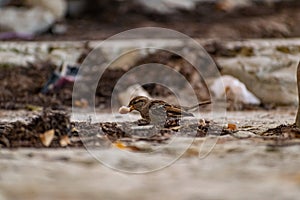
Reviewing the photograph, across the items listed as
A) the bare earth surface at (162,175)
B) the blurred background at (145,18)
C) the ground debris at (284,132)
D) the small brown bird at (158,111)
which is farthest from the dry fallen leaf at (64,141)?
the blurred background at (145,18)

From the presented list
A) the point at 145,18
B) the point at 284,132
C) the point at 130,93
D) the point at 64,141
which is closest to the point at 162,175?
the point at 64,141

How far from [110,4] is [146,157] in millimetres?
6795

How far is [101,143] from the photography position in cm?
279

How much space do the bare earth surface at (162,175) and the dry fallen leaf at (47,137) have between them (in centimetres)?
21

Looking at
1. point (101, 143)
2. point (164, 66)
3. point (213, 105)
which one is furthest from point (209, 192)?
point (164, 66)

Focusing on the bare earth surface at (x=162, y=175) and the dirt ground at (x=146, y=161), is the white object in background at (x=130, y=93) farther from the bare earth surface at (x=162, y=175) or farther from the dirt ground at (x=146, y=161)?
the bare earth surface at (x=162, y=175)

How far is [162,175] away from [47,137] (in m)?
0.77

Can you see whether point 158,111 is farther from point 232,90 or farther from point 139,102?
point 232,90

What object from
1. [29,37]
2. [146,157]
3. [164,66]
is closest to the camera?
[146,157]

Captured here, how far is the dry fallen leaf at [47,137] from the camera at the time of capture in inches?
111

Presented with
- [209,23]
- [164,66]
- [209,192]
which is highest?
[209,23]

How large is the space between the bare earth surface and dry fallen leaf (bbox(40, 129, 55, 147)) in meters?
0.21

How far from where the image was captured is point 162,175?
2.23 metres

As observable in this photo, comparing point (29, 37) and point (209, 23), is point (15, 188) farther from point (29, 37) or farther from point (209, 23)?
point (209, 23)
